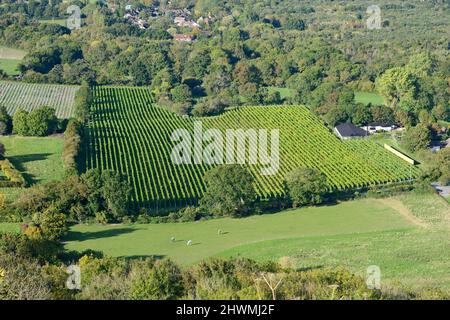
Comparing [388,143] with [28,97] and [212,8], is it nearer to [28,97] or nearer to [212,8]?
[28,97]

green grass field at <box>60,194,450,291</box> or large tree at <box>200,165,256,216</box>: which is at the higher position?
large tree at <box>200,165,256,216</box>

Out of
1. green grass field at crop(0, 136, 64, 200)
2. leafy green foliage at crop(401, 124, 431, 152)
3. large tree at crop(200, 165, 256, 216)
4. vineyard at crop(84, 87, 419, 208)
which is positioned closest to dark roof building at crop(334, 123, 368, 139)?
vineyard at crop(84, 87, 419, 208)

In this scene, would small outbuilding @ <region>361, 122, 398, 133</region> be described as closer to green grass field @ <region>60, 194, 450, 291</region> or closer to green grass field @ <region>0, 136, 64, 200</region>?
green grass field @ <region>60, 194, 450, 291</region>

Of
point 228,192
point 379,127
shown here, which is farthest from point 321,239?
point 379,127

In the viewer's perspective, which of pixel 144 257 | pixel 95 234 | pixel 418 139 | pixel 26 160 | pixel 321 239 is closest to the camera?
pixel 144 257

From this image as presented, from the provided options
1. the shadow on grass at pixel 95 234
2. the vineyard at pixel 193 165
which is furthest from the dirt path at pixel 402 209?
the shadow on grass at pixel 95 234

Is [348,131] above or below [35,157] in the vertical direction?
below

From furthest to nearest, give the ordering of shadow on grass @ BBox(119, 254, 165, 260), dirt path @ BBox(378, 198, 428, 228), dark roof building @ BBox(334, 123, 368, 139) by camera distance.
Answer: dark roof building @ BBox(334, 123, 368, 139) < dirt path @ BBox(378, 198, 428, 228) < shadow on grass @ BBox(119, 254, 165, 260)

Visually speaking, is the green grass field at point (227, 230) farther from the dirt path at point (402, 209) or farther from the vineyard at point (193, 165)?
the vineyard at point (193, 165)

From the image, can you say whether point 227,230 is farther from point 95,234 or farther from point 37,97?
point 37,97
